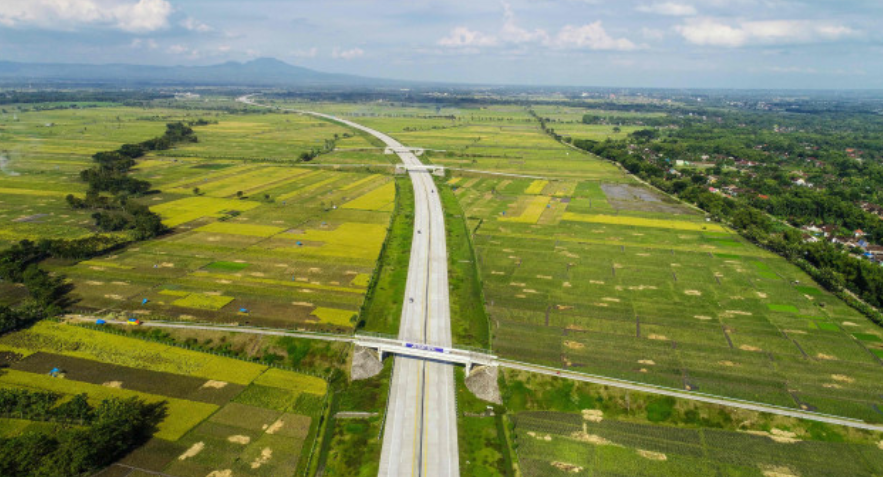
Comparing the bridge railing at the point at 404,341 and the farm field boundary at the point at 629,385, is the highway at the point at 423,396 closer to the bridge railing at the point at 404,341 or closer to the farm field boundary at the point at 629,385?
the bridge railing at the point at 404,341

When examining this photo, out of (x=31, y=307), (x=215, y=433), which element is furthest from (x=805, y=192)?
(x=31, y=307)

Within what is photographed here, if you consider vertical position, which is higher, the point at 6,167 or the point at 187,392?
the point at 6,167

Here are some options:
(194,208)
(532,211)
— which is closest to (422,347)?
(532,211)

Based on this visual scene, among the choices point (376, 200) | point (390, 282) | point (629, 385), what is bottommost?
point (629, 385)

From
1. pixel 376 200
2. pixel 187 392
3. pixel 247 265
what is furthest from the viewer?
pixel 376 200

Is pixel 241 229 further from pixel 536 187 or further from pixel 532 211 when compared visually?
pixel 536 187

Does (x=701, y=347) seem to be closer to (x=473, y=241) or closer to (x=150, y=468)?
(x=473, y=241)

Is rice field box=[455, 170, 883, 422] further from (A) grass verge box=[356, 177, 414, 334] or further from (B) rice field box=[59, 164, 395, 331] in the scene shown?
(B) rice field box=[59, 164, 395, 331]

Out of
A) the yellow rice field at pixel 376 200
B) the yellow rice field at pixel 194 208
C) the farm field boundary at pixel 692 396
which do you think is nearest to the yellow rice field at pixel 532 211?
the yellow rice field at pixel 376 200
